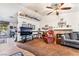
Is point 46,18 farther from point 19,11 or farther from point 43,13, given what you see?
point 19,11

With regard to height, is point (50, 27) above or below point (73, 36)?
above

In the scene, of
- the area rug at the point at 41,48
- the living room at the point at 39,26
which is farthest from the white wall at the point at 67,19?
the area rug at the point at 41,48

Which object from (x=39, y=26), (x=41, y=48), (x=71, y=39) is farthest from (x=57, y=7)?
(x=41, y=48)

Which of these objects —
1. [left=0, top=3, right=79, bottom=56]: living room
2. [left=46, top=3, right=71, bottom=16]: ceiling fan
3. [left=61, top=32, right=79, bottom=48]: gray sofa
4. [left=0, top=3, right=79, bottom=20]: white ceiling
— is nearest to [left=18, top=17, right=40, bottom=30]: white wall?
[left=0, top=3, right=79, bottom=56]: living room

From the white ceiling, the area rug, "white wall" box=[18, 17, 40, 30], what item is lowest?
the area rug

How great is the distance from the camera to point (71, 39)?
198cm

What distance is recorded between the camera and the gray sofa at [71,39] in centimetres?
195

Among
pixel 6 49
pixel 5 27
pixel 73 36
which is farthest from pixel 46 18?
pixel 6 49

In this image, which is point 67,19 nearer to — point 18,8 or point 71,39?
point 71,39

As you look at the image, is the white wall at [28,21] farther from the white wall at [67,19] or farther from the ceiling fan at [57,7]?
the ceiling fan at [57,7]

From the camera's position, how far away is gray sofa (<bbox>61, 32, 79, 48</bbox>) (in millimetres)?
1954

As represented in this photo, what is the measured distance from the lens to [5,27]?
2008 mm

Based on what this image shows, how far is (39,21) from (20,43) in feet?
1.47

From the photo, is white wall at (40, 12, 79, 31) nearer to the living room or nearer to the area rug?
the living room
